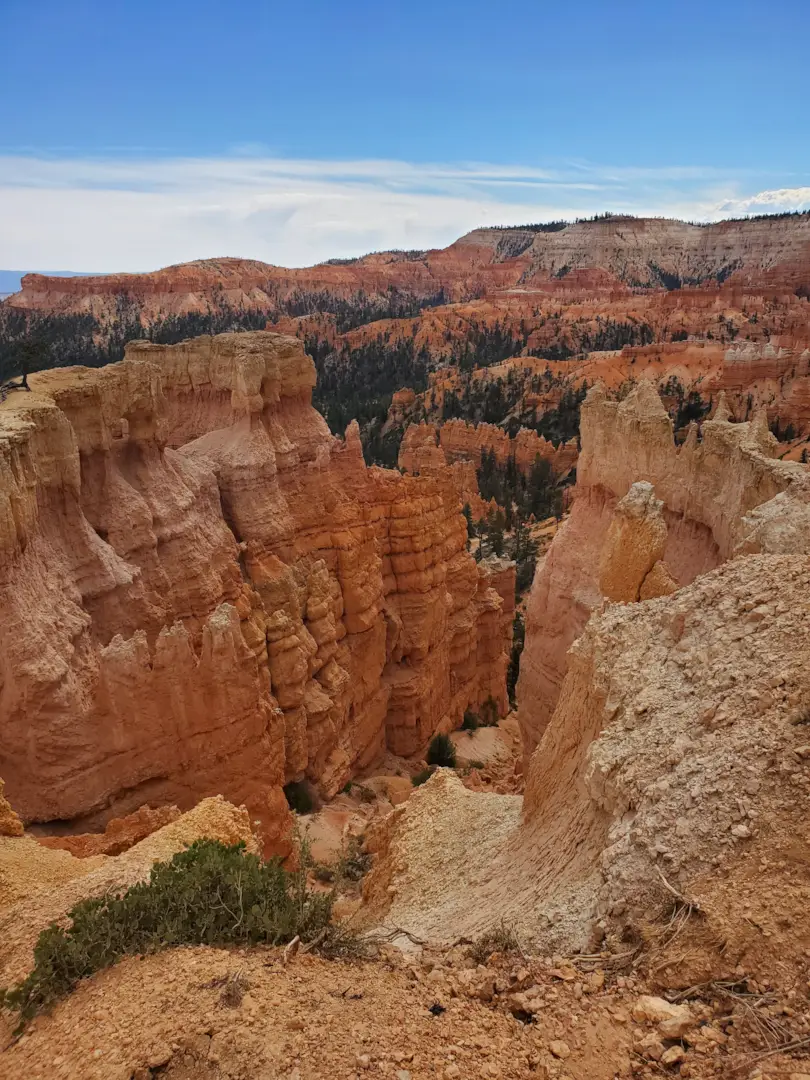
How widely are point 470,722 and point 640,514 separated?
1208cm

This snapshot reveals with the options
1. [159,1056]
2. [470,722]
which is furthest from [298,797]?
[159,1056]

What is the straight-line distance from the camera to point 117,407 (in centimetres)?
1302

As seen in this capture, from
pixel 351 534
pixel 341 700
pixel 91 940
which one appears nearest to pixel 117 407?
pixel 351 534

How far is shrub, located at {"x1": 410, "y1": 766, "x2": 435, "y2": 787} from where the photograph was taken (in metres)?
17.9

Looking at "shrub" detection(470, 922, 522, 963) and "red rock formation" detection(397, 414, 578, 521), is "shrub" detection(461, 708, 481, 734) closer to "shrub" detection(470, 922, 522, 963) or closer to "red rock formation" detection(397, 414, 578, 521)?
"shrub" detection(470, 922, 522, 963)

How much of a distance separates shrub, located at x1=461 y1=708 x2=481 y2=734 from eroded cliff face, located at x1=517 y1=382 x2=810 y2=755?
6314 mm

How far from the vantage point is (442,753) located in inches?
747

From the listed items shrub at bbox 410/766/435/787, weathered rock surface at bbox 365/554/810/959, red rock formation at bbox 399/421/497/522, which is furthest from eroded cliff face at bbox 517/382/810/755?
red rock formation at bbox 399/421/497/522

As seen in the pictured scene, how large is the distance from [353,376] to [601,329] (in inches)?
1209

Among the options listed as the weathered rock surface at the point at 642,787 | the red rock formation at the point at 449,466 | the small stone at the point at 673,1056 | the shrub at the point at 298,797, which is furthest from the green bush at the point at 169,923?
the red rock formation at the point at 449,466

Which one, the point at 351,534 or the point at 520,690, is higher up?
the point at 351,534

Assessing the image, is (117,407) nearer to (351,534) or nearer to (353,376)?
(351,534)

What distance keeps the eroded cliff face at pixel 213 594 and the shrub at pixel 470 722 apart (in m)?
0.38

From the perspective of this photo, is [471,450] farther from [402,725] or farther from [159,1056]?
[159,1056]
